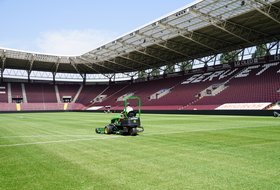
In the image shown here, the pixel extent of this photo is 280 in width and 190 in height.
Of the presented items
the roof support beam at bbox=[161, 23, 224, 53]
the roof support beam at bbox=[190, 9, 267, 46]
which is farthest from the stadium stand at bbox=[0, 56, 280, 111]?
the roof support beam at bbox=[161, 23, 224, 53]

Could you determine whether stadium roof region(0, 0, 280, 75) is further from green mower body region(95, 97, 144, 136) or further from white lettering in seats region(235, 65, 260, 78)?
green mower body region(95, 97, 144, 136)

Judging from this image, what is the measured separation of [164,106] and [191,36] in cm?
1612

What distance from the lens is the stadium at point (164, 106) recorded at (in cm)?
520

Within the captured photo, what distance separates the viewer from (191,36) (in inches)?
1576

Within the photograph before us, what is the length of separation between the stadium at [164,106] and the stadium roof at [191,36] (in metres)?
0.19

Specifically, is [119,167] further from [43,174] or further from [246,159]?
[246,159]

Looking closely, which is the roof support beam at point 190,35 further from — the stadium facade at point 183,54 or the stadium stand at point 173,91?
the stadium stand at point 173,91

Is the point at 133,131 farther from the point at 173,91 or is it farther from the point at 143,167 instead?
the point at 173,91

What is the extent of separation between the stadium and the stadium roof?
0.62 ft

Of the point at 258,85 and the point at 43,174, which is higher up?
the point at 258,85

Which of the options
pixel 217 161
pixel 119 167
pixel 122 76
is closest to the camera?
pixel 119 167

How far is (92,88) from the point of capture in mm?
81062

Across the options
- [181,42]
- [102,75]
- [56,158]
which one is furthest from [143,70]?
[56,158]

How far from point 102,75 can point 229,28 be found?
168 ft
